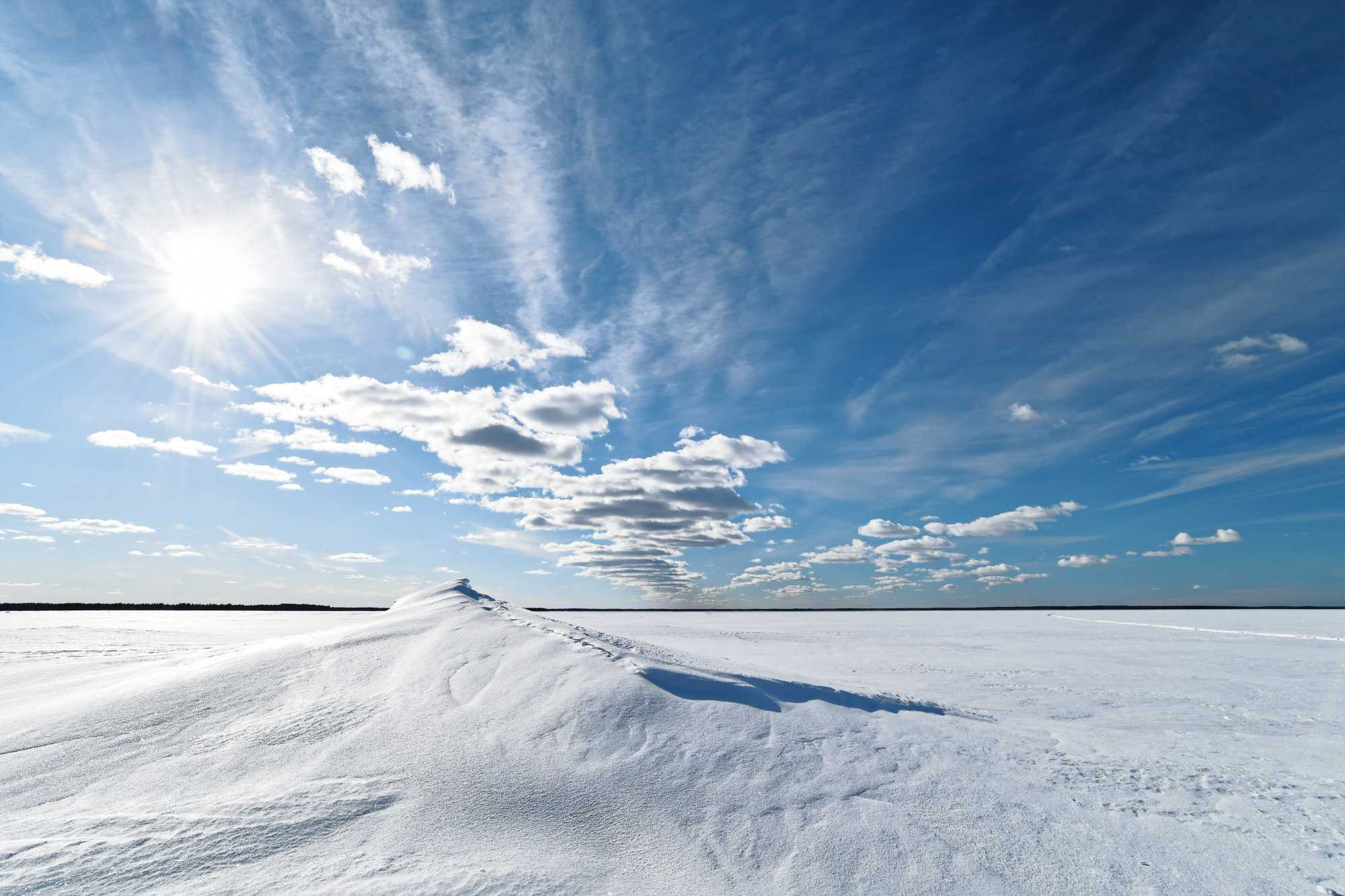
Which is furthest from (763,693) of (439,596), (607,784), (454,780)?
(439,596)

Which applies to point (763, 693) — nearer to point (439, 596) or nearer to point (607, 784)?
point (607, 784)

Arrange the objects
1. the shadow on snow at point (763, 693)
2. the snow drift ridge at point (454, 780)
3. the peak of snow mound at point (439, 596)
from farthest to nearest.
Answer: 1. the peak of snow mound at point (439, 596)
2. the shadow on snow at point (763, 693)
3. the snow drift ridge at point (454, 780)

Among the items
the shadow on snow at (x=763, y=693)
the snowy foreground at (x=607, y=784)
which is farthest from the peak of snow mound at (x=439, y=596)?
the shadow on snow at (x=763, y=693)

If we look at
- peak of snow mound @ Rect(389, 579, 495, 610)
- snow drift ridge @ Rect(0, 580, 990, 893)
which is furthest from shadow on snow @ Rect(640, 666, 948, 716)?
peak of snow mound @ Rect(389, 579, 495, 610)

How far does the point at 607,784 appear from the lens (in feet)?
12.8

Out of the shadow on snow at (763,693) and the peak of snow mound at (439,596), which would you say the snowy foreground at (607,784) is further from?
the peak of snow mound at (439,596)

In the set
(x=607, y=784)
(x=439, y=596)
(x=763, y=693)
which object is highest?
(x=439, y=596)

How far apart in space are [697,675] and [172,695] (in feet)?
16.0

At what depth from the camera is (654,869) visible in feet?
10.4

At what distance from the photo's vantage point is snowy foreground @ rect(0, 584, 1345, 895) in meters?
3.09

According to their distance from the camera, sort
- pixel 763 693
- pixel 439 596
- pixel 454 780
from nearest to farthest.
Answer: pixel 454 780, pixel 763 693, pixel 439 596

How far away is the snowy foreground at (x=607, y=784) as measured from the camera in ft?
10.1

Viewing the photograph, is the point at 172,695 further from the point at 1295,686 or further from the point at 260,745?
the point at 1295,686

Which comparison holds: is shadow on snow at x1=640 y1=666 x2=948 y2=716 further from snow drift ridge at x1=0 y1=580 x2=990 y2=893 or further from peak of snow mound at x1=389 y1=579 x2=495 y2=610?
peak of snow mound at x1=389 y1=579 x2=495 y2=610
